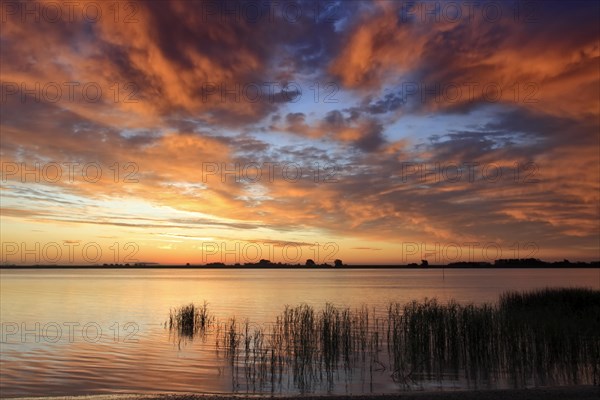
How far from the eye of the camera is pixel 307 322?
80.9 feet

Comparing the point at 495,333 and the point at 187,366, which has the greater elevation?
the point at 495,333

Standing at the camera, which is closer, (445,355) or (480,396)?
(480,396)

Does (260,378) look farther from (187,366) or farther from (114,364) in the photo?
(114,364)

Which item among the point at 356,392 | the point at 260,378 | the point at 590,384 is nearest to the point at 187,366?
the point at 260,378

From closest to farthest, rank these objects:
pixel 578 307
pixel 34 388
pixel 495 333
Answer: pixel 34 388 < pixel 495 333 < pixel 578 307

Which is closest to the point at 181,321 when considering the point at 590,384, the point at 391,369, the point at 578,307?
the point at 391,369

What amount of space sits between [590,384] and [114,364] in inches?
799

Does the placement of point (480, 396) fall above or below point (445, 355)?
above

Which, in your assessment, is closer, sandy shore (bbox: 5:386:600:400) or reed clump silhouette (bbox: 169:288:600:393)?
sandy shore (bbox: 5:386:600:400)

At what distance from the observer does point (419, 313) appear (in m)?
23.0

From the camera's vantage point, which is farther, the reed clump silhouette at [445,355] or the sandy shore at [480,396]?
the reed clump silhouette at [445,355]

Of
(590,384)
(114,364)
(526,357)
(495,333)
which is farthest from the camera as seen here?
(114,364)

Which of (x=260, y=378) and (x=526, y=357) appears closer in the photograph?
(x=260, y=378)

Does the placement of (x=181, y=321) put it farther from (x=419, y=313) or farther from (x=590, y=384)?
(x=590, y=384)
